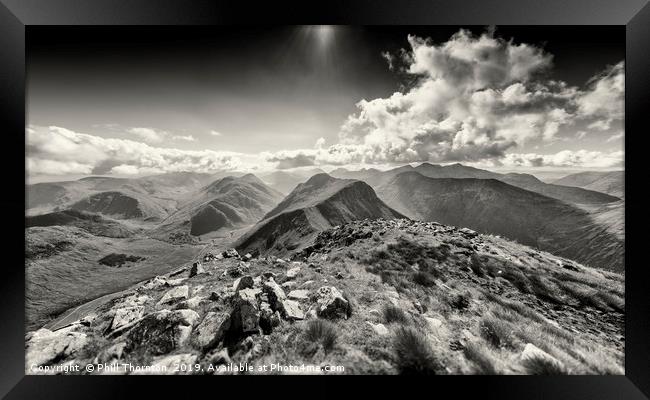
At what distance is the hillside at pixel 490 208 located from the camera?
29906 millimetres

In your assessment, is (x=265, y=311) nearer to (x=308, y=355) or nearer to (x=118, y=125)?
(x=308, y=355)

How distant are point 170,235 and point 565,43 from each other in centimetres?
6259

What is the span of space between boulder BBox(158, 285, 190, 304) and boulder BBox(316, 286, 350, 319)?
2.60m

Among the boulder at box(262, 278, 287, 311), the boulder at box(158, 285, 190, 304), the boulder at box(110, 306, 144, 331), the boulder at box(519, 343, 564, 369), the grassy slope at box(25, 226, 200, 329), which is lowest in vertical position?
the grassy slope at box(25, 226, 200, 329)

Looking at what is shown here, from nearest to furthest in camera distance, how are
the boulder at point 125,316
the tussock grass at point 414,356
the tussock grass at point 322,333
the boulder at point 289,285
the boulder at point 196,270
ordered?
the tussock grass at point 414,356 → the tussock grass at point 322,333 → the boulder at point 125,316 → the boulder at point 289,285 → the boulder at point 196,270

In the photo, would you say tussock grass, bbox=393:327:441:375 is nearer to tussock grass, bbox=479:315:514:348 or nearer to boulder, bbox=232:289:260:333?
tussock grass, bbox=479:315:514:348

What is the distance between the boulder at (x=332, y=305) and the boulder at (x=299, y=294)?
0.88 feet

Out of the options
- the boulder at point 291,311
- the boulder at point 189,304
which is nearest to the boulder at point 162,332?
the boulder at point 189,304

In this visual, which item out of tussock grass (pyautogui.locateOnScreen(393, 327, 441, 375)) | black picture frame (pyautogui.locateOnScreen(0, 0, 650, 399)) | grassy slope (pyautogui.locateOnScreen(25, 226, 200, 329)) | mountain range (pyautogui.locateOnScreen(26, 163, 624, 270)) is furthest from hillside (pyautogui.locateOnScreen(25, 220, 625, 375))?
grassy slope (pyautogui.locateOnScreen(25, 226, 200, 329))

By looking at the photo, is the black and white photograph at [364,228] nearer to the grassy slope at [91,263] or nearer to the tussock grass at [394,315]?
the tussock grass at [394,315]

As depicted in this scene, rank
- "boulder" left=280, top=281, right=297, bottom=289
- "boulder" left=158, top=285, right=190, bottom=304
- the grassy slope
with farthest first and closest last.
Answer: the grassy slope
"boulder" left=280, top=281, right=297, bottom=289
"boulder" left=158, top=285, right=190, bottom=304

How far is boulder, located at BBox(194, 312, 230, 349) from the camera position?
9.25 feet
